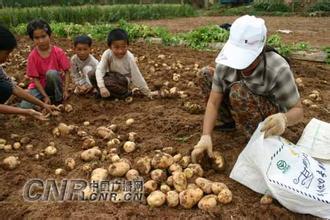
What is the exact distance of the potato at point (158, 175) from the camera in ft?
7.36

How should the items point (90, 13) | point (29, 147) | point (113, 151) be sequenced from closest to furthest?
1. point (113, 151)
2. point (29, 147)
3. point (90, 13)

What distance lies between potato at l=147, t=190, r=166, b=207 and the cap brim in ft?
2.53

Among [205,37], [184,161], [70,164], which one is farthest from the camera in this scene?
[205,37]

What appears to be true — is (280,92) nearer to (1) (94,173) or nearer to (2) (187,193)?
(2) (187,193)

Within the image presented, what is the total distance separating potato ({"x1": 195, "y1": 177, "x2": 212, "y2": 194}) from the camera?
7.04 ft

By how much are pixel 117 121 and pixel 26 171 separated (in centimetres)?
96

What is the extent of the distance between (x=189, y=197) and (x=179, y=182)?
12 cm

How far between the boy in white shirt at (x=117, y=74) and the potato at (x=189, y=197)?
1.86 meters

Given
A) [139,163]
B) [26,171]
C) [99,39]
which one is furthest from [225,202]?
[99,39]

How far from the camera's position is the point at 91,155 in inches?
100

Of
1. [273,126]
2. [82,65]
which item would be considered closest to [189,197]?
[273,126]

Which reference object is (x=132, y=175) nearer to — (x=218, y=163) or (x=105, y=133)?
(x=218, y=163)

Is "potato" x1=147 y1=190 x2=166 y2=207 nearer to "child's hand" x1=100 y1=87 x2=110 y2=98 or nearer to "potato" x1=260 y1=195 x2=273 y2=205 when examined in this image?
"potato" x1=260 y1=195 x2=273 y2=205

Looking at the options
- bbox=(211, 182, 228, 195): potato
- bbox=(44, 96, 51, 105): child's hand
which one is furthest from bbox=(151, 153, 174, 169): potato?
bbox=(44, 96, 51, 105): child's hand
